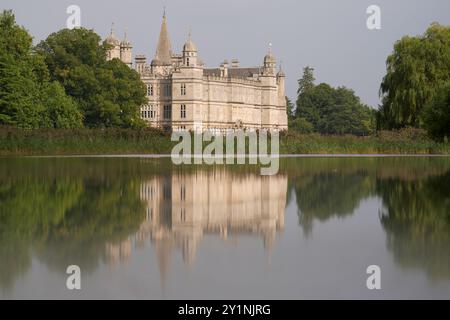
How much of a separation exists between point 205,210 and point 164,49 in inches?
3403

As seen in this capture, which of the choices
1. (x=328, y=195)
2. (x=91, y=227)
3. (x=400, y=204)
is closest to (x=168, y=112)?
(x=328, y=195)

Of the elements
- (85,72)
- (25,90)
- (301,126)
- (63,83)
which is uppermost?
(85,72)

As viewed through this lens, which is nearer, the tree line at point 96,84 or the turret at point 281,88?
→ the tree line at point 96,84

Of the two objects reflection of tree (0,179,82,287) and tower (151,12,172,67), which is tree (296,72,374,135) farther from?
reflection of tree (0,179,82,287)

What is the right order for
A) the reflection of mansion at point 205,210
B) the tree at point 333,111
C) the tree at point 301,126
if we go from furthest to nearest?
the tree at point 333,111 → the tree at point 301,126 → the reflection of mansion at point 205,210

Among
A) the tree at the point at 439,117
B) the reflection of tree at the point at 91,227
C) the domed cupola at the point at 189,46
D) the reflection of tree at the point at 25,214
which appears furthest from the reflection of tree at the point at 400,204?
the domed cupola at the point at 189,46

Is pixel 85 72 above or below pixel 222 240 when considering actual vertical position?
above

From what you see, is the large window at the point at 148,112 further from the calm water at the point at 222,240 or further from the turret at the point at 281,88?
the calm water at the point at 222,240

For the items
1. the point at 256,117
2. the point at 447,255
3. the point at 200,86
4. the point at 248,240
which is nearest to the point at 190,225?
the point at 248,240

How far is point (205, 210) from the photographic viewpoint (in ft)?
44.8

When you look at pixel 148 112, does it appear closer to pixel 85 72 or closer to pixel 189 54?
pixel 189 54

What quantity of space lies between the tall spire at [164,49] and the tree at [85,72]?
37617 mm

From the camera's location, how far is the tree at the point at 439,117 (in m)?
30.7

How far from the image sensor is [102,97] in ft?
188
